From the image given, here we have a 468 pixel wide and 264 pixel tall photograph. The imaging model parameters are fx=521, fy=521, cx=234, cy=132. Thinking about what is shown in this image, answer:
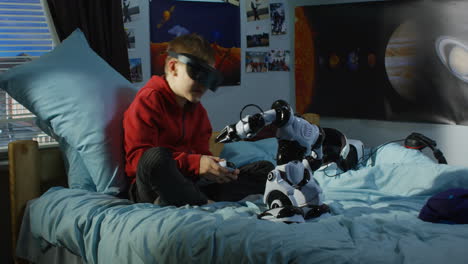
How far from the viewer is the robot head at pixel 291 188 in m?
1.38

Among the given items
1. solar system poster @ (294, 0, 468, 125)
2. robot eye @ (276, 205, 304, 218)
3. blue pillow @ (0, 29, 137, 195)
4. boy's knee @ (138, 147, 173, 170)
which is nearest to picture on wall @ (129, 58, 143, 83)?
blue pillow @ (0, 29, 137, 195)

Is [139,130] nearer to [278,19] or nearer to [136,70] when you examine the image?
[136,70]

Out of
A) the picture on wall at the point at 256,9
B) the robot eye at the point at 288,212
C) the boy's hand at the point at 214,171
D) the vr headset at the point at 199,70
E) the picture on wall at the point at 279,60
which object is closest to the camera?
the robot eye at the point at 288,212

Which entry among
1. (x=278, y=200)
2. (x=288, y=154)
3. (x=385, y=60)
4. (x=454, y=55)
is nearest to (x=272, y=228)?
(x=278, y=200)

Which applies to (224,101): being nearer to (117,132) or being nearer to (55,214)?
(117,132)

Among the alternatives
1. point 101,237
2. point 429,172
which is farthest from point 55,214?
point 429,172

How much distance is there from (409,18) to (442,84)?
0.39m

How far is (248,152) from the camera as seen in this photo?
→ 2.18 m

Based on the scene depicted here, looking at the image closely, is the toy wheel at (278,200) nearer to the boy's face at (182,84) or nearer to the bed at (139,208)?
the bed at (139,208)

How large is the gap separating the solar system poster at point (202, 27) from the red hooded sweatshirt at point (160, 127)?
901 mm

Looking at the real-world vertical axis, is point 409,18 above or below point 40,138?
above

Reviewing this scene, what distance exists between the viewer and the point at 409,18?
2684 millimetres

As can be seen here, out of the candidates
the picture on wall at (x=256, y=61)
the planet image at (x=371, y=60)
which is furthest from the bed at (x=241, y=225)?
the picture on wall at (x=256, y=61)

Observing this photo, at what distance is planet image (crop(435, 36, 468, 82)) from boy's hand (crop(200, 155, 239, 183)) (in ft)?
4.96
